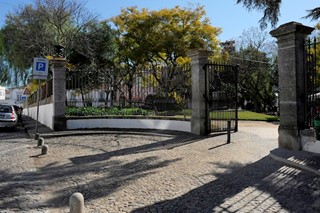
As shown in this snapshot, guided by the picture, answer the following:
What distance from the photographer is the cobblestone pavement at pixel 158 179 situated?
445 cm

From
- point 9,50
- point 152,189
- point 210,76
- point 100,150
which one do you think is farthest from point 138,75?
point 9,50

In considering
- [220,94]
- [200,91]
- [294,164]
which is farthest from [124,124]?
[294,164]

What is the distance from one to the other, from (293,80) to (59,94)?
34.0ft

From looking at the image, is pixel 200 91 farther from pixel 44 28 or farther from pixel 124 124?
pixel 44 28

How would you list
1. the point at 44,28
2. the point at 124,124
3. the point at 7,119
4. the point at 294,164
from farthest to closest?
the point at 44,28
the point at 7,119
the point at 124,124
the point at 294,164

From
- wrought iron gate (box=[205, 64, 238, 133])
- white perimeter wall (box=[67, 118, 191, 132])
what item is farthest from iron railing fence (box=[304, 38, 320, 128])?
white perimeter wall (box=[67, 118, 191, 132])

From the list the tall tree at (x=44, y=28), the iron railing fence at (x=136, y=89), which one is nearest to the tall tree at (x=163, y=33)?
the tall tree at (x=44, y=28)

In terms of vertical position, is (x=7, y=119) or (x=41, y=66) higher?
(x=41, y=66)

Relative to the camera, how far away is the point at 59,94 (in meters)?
14.2

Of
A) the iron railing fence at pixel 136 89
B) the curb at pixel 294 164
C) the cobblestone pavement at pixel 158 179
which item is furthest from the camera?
the iron railing fence at pixel 136 89

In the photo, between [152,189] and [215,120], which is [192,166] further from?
[215,120]

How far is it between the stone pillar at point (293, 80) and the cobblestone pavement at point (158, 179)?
33.3 inches

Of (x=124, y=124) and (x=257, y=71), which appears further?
(x=257, y=71)

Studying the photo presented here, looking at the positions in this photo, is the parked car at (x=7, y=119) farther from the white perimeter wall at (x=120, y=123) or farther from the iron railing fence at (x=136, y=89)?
the iron railing fence at (x=136, y=89)
